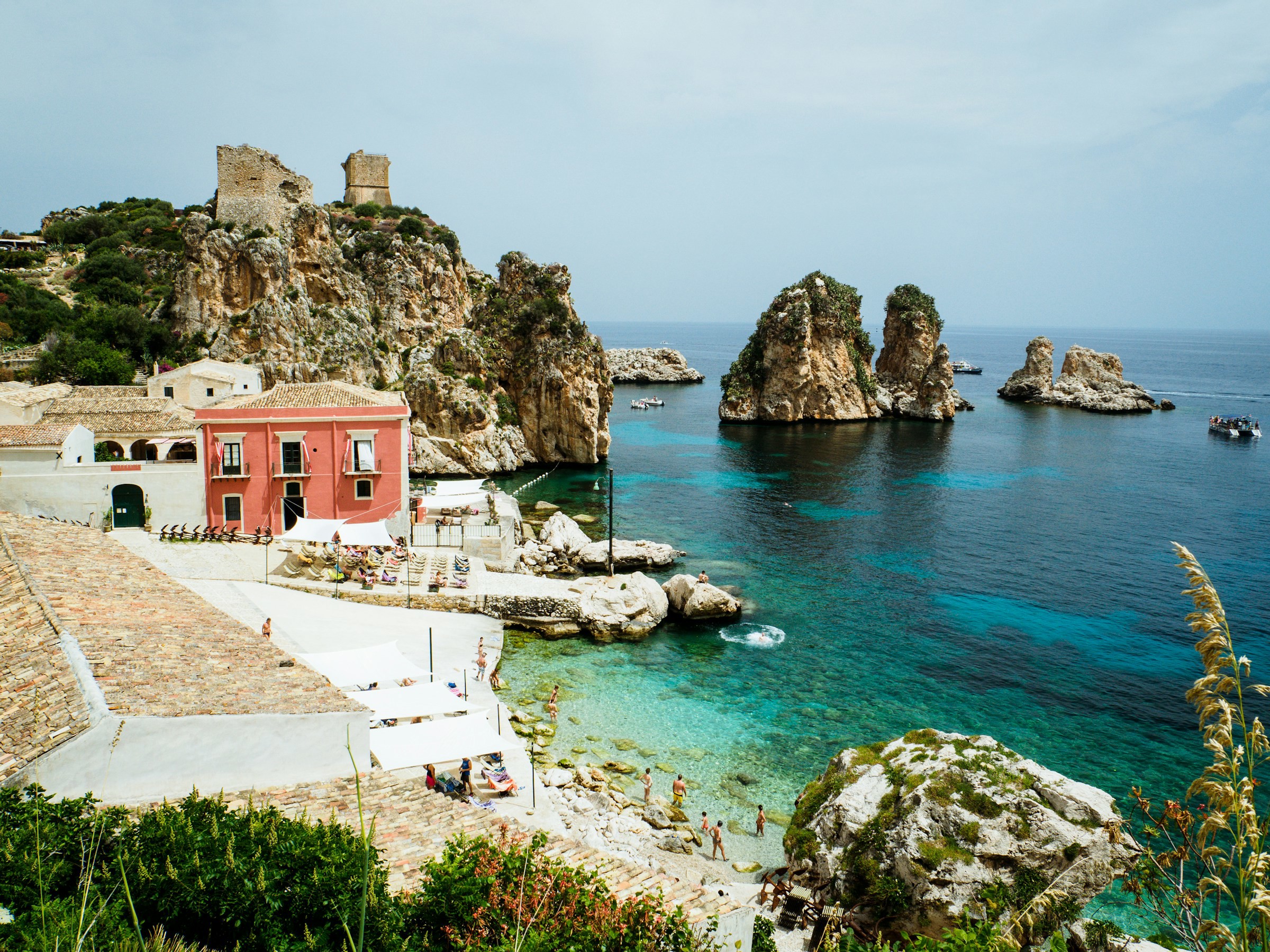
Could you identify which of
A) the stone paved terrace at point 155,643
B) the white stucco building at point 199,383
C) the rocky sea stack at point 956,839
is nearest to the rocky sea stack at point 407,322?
the white stucco building at point 199,383

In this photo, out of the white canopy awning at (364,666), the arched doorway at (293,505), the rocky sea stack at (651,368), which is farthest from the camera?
the rocky sea stack at (651,368)

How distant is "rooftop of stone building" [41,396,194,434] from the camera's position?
3241 centimetres

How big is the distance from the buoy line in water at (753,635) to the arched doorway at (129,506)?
70.0 ft

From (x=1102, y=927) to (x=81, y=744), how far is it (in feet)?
51.0

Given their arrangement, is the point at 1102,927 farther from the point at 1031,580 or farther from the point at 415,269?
the point at 415,269

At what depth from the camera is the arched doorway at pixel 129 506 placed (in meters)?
27.0

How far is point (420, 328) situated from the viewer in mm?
57062

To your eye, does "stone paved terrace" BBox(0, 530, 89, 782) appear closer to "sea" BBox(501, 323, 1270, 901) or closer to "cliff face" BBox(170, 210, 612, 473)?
"sea" BBox(501, 323, 1270, 901)

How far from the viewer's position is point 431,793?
13609 millimetres

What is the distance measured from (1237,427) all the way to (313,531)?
88.7 meters

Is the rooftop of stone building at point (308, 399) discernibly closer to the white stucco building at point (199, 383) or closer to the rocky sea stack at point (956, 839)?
the white stucco building at point (199, 383)

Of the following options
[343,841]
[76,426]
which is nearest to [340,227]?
[76,426]

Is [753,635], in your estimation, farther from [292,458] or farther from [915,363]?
[915,363]

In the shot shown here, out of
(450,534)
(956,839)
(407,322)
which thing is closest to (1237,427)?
(407,322)
